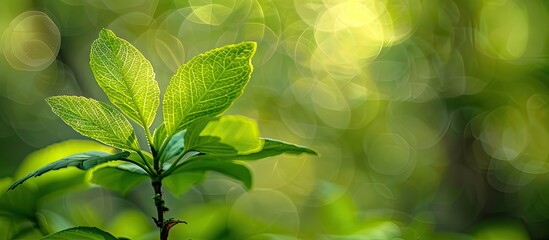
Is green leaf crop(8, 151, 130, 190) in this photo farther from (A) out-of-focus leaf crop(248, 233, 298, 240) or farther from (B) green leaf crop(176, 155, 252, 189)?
(A) out-of-focus leaf crop(248, 233, 298, 240)

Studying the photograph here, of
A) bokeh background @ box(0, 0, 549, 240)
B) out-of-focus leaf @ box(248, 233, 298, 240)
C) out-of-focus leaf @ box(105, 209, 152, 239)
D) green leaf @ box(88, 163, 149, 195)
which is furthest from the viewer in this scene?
bokeh background @ box(0, 0, 549, 240)

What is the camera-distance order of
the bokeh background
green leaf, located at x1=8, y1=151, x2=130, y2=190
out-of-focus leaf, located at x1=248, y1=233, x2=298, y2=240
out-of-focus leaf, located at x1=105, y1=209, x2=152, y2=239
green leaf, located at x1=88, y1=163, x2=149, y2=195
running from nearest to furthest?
green leaf, located at x1=8, y1=151, x2=130, y2=190 < green leaf, located at x1=88, y1=163, x2=149, y2=195 < out-of-focus leaf, located at x1=248, y1=233, x2=298, y2=240 < out-of-focus leaf, located at x1=105, y1=209, x2=152, y2=239 < the bokeh background

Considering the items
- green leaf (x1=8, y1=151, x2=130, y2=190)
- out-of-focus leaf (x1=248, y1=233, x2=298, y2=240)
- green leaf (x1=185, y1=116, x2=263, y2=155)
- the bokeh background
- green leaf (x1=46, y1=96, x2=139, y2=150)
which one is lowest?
out-of-focus leaf (x1=248, y1=233, x2=298, y2=240)

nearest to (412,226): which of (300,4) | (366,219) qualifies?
(366,219)

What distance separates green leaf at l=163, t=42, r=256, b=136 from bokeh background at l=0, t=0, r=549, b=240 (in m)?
1.30

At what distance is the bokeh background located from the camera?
224cm

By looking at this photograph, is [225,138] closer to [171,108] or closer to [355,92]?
[171,108]

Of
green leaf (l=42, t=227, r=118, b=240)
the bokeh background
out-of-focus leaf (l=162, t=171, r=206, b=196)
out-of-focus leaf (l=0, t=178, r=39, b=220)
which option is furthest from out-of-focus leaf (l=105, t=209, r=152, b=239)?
the bokeh background

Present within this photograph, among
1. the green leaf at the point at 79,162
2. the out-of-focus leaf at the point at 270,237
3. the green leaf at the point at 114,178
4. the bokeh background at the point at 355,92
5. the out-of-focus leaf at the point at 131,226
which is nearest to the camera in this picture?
the green leaf at the point at 79,162

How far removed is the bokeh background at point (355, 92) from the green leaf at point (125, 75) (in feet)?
4.28

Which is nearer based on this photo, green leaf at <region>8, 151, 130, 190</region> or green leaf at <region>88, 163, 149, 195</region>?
green leaf at <region>8, 151, 130, 190</region>

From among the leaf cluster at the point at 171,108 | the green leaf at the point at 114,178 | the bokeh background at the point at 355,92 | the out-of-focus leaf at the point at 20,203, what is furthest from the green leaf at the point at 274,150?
the bokeh background at the point at 355,92

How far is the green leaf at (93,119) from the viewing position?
1.61ft

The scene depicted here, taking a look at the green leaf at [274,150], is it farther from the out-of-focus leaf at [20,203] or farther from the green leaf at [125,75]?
the out-of-focus leaf at [20,203]
